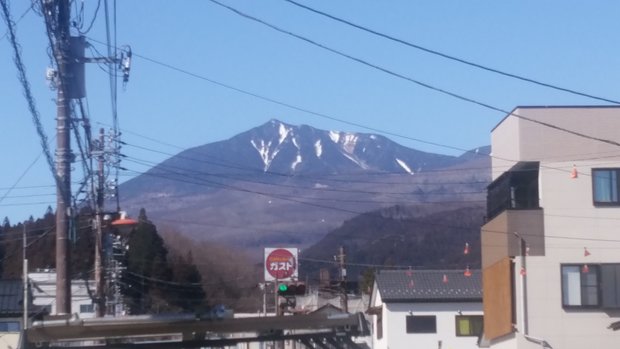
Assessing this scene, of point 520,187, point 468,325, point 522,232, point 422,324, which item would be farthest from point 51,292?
point 522,232

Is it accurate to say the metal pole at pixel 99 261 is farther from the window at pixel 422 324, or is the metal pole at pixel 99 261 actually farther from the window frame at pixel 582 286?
the window at pixel 422 324

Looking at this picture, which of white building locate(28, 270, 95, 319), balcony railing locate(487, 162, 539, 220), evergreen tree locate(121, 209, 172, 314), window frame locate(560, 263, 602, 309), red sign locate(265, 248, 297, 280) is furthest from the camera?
evergreen tree locate(121, 209, 172, 314)

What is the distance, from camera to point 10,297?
140 ft

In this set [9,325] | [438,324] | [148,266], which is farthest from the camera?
[148,266]

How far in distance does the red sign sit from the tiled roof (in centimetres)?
1100

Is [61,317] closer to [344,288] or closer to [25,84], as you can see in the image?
[25,84]

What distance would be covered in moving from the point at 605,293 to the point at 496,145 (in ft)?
20.9

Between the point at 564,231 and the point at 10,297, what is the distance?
72.5 ft

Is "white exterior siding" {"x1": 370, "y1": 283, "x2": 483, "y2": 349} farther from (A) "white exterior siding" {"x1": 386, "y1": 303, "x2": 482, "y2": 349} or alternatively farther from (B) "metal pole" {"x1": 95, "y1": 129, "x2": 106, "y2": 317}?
(B) "metal pole" {"x1": 95, "y1": 129, "x2": 106, "y2": 317}

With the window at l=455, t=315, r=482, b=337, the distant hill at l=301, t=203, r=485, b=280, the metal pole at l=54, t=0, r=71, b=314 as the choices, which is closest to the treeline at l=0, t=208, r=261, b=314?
the window at l=455, t=315, r=482, b=337

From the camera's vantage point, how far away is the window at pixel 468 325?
4809cm

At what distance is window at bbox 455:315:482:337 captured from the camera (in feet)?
158

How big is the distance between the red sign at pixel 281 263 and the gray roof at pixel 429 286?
3.90 m

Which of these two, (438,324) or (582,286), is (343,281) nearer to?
(438,324)
